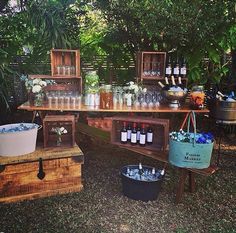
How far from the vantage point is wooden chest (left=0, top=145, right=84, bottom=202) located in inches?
125

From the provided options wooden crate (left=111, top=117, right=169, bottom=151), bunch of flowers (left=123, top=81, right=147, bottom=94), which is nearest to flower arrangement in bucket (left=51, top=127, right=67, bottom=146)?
wooden crate (left=111, top=117, right=169, bottom=151)

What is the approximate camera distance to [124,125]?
3859mm

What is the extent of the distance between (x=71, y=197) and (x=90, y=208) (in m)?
0.32

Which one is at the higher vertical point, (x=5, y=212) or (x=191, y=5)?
(x=191, y=5)

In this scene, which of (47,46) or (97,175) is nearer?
(97,175)

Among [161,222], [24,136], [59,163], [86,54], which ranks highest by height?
[86,54]

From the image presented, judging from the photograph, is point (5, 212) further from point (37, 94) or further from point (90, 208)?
point (37, 94)

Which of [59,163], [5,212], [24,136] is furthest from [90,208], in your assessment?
[24,136]

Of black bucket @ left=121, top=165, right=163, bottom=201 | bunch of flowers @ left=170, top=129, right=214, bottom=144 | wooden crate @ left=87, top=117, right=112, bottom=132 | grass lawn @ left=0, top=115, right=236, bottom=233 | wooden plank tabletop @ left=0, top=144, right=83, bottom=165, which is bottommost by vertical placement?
grass lawn @ left=0, top=115, right=236, bottom=233

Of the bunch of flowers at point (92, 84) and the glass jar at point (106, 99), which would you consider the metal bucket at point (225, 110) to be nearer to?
the glass jar at point (106, 99)

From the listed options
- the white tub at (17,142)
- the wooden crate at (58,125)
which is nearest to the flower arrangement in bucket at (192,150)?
the wooden crate at (58,125)

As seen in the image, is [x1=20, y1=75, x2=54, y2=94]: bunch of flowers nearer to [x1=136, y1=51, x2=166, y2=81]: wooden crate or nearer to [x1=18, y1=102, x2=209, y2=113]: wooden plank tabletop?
[x1=18, y1=102, x2=209, y2=113]: wooden plank tabletop

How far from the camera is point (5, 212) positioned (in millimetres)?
3014

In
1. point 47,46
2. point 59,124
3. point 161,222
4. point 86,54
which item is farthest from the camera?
point 86,54
